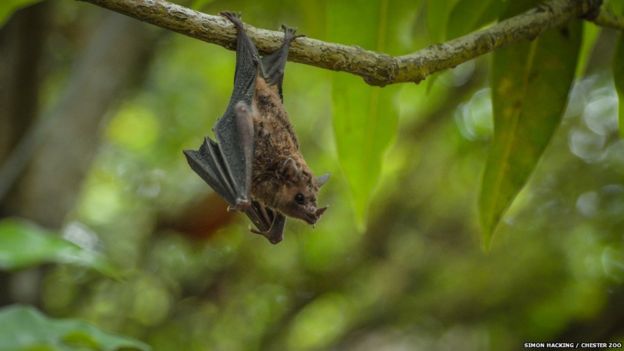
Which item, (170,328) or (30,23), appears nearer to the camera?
(30,23)

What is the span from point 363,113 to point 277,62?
979 mm

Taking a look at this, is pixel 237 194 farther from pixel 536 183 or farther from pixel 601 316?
pixel 536 183

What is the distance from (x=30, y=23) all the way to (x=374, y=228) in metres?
3.93

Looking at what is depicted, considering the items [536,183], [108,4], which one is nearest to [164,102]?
[536,183]

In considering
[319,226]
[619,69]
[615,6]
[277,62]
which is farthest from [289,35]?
[319,226]

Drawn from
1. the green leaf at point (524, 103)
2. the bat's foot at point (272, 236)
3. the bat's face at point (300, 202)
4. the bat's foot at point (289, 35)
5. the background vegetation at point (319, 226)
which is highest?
the background vegetation at point (319, 226)

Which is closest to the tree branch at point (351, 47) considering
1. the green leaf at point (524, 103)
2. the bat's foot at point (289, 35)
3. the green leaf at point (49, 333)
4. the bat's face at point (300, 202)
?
the bat's foot at point (289, 35)

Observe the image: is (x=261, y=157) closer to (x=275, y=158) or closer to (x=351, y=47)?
(x=275, y=158)

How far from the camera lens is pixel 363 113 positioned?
11.7 feet

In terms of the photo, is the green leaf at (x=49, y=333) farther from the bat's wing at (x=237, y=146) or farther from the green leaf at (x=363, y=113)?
the green leaf at (x=363, y=113)

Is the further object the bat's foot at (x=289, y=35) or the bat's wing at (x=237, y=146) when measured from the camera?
the bat's wing at (x=237, y=146)

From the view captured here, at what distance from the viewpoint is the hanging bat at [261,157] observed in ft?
9.80

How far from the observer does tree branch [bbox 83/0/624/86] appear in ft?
7.23

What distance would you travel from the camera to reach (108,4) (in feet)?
7.00
